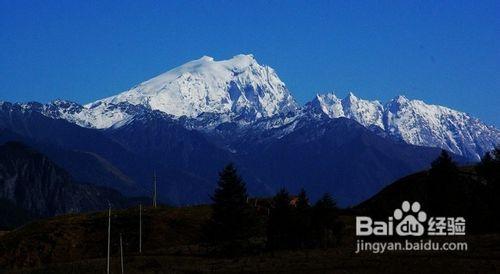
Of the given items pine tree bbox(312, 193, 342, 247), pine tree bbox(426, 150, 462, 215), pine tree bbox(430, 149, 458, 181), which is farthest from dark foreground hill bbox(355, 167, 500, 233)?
pine tree bbox(312, 193, 342, 247)

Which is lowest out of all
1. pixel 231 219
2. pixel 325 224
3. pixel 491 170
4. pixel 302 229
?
pixel 302 229

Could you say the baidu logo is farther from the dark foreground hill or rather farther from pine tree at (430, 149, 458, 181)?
pine tree at (430, 149, 458, 181)

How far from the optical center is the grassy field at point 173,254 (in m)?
72.9

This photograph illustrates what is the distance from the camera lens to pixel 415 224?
93.4m

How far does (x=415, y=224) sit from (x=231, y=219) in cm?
2500

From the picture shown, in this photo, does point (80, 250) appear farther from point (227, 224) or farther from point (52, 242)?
point (227, 224)

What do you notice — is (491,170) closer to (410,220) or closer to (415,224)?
(415,224)

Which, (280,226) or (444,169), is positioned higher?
(444,169)

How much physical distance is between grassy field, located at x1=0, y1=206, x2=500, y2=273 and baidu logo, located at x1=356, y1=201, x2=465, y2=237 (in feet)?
15.4

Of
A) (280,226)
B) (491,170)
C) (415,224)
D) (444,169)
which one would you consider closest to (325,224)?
(280,226)

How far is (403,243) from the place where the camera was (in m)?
90.1

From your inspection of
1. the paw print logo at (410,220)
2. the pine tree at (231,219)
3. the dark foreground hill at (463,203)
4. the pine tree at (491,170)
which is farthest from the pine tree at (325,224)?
the pine tree at (491,170)

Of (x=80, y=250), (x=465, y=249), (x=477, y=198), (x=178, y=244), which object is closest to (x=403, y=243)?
(x=465, y=249)

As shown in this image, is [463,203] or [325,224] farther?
[325,224]
